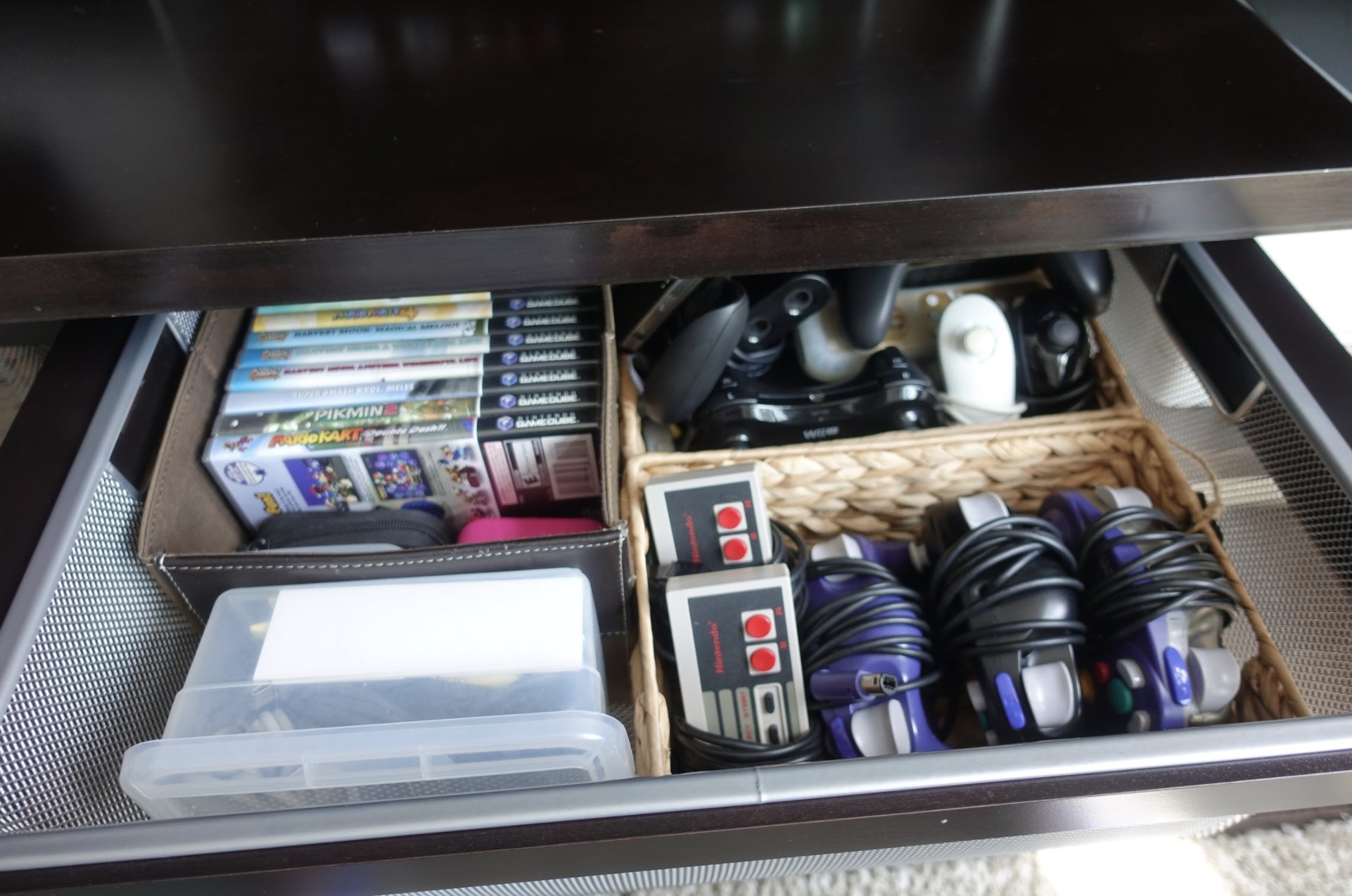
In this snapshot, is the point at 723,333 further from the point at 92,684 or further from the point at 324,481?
the point at 92,684

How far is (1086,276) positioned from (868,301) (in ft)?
0.62

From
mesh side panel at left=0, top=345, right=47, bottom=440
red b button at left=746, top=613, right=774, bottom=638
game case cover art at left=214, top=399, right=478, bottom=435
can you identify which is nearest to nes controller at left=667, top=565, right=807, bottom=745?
red b button at left=746, top=613, right=774, bottom=638

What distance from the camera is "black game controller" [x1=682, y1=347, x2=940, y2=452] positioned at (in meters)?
0.74

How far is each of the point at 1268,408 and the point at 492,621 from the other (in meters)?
0.55

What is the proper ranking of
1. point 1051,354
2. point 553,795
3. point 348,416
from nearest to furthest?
point 553,795 → point 348,416 → point 1051,354

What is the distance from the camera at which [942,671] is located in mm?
645

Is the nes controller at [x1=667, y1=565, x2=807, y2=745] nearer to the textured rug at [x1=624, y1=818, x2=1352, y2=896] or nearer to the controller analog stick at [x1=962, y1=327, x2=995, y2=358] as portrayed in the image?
the textured rug at [x1=624, y1=818, x2=1352, y2=896]

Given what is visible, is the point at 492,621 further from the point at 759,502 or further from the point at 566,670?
the point at 759,502

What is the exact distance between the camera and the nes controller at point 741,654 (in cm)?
63

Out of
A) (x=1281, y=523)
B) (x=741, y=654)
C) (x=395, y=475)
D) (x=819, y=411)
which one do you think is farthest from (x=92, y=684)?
(x=1281, y=523)

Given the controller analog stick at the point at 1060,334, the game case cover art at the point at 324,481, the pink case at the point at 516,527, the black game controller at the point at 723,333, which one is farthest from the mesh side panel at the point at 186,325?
the controller analog stick at the point at 1060,334

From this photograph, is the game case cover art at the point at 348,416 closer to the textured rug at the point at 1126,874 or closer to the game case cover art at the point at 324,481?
the game case cover art at the point at 324,481

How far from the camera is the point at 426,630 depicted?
22.4 inches

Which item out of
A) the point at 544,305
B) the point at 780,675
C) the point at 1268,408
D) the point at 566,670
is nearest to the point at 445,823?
the point at 566,670
